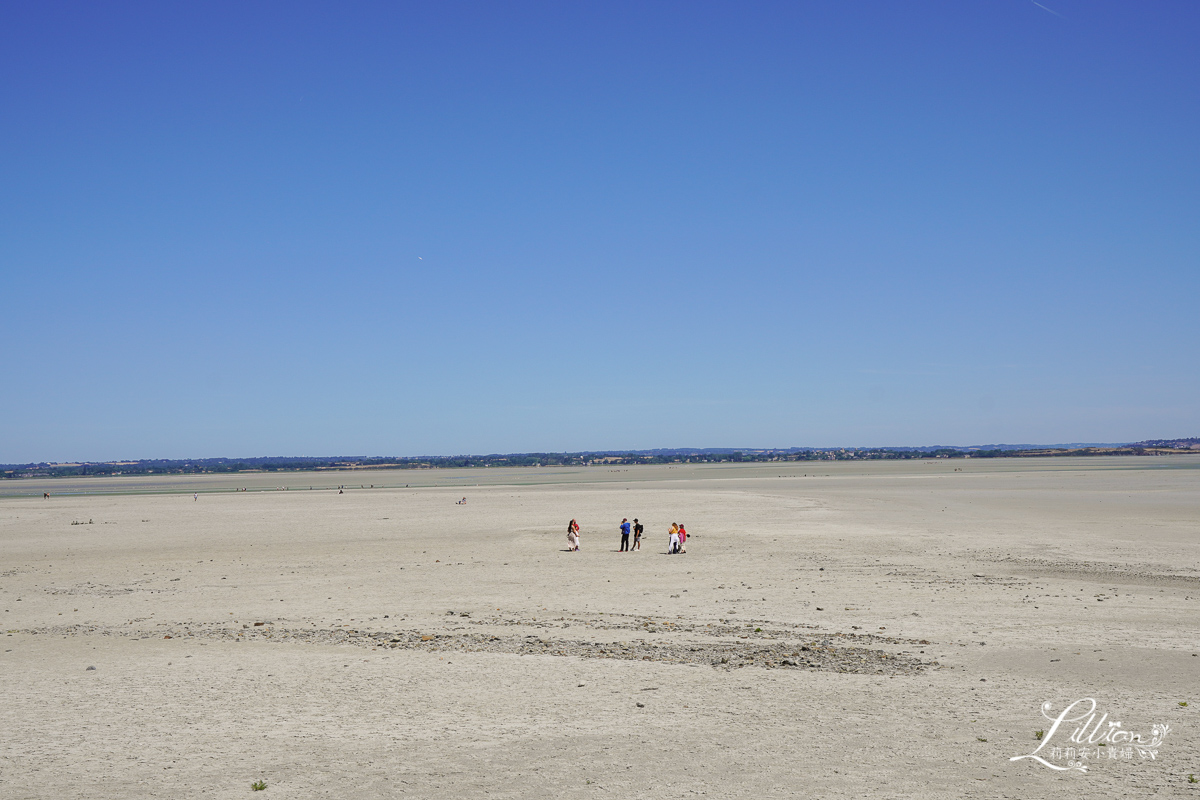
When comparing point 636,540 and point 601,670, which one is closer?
point 601,670

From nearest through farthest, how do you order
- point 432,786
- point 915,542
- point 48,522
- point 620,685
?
point 432,786, point 620,685, point 915,542, point 48,522

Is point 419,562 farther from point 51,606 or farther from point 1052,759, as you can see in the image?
point 1052,759

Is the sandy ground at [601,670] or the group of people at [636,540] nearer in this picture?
the sandy ground at [601,670]

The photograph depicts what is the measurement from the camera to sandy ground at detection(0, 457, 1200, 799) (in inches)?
374

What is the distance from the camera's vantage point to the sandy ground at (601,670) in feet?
31.2

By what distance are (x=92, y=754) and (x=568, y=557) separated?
21.5 metres

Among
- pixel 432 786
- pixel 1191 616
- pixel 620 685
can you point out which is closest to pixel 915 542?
pixel 1191 616

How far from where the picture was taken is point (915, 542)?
33312mm

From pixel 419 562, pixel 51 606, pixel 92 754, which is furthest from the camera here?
pixel 419 562

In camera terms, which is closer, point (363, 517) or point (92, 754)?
point (92, 754)

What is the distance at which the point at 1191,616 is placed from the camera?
693 inches

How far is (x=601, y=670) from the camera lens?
45.9 ft

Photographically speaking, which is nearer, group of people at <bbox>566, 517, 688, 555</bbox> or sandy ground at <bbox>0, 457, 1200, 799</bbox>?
sandy ground at <bbox>0, 457, 1200, 799</bbox>

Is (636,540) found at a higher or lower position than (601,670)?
lower
